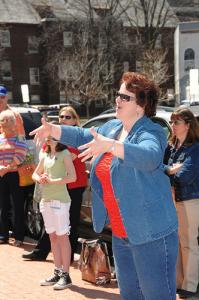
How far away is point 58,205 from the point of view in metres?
5.33

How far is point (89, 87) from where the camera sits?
144 feet

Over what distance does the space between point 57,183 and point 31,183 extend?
1.75 meters

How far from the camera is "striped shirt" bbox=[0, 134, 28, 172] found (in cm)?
679

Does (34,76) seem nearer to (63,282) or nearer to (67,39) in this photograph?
(67,39)

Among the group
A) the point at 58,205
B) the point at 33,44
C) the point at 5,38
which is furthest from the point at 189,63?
the point at 58,205

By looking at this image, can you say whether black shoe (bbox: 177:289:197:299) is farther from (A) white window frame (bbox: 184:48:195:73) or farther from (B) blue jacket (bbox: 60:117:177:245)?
(A) white window frame (bbox: 184:48:195:73)

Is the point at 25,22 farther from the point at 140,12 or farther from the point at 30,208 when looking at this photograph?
the point at 30,208

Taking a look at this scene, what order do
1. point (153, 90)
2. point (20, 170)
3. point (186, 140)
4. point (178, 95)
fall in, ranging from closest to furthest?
1. point (153, 90)
2. point (186, 140)
3. point (20, 170)
4. point (178, 95)

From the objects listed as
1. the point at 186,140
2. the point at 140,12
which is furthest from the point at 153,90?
the point at 140,12

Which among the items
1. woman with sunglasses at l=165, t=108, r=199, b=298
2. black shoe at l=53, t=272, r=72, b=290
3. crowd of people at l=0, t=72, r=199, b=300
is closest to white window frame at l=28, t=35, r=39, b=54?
black shoe at l=53, t=272, r=72, b=290

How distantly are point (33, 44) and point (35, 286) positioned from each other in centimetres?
4825

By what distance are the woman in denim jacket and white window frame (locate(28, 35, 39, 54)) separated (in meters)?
49.8

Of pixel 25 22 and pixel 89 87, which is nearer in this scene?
pixel 89 87

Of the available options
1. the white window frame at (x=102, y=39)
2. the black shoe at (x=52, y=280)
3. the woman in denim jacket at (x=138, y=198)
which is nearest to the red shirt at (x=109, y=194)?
the woman in denim jacket at (x=138, y=198)
